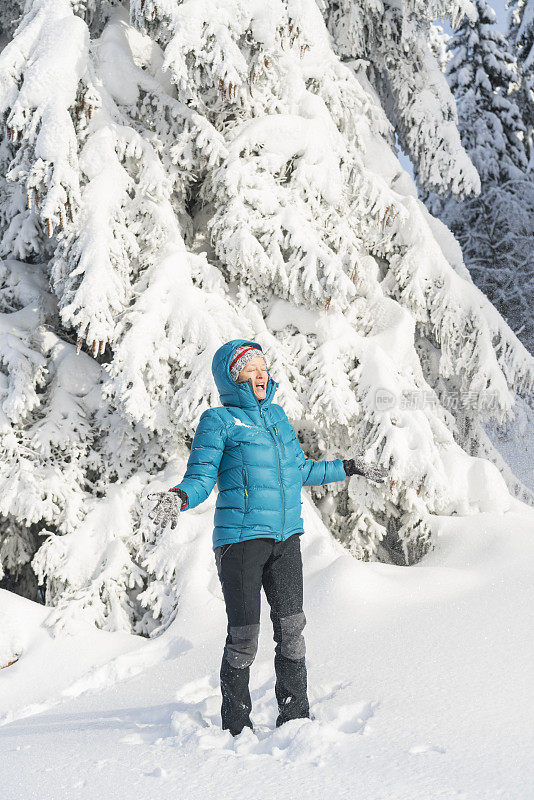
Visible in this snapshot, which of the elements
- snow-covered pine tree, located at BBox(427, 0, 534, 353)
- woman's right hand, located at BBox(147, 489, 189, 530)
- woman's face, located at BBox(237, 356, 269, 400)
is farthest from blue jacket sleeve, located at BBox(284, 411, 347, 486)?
snow-covered pine tree, located at BBox(427, 0, 534, 353)

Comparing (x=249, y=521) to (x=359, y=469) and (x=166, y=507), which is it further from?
(x=359, y=469)

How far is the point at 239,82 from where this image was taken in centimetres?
489

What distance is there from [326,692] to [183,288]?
311 cm

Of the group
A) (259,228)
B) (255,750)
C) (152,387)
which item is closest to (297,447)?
(255,750)

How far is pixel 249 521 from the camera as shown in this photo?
2.80 m

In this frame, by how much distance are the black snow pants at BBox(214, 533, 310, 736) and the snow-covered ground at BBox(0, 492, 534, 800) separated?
0.12 metres

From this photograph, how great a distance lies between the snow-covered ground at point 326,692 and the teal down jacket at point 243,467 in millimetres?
776

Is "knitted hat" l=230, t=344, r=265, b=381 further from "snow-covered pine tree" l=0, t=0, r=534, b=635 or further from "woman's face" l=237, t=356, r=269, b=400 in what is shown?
"snow-covered pine tree" l=0, t=0, r=534, b=635

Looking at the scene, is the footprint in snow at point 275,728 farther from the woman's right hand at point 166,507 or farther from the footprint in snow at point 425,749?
the woman's right hand at point 166,507

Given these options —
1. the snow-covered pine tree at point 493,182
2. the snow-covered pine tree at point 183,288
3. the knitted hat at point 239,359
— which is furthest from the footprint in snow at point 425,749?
the snow-covered pine tree at point 493,182

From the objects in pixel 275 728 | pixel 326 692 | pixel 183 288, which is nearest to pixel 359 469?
pixel 326 692

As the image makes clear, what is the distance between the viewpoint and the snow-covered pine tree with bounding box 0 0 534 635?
500cm

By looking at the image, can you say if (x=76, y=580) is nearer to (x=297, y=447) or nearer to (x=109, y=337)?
(x=109, y=337)

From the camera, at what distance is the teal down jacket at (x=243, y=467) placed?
2801mm
